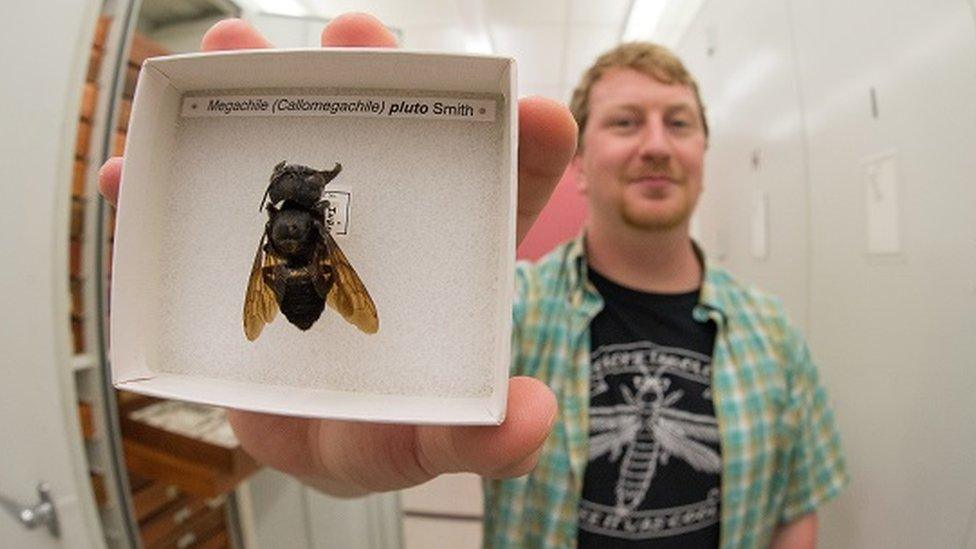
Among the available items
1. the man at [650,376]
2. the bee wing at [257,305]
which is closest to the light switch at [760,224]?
the man at [650,376]

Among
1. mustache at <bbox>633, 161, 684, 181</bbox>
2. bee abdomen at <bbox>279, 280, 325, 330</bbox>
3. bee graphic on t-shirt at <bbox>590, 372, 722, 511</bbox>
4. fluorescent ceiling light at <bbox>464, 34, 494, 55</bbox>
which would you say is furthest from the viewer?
mustache at <bbox>633, 161, 684, 181</bbox>

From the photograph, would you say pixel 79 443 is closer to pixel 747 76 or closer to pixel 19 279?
pixel 19 279

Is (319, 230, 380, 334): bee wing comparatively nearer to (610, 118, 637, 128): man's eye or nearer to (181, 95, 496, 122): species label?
(181, 95, 496, 122): species label

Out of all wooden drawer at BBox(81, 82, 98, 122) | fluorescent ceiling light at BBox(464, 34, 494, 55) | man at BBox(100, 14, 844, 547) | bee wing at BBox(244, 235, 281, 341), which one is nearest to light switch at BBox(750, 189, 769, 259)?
man at BBox(100, 14, 844, 547)

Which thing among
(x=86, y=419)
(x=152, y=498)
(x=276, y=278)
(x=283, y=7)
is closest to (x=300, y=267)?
(x=276, y=278)

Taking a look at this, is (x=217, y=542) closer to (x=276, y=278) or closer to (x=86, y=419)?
(x=86, y=419)

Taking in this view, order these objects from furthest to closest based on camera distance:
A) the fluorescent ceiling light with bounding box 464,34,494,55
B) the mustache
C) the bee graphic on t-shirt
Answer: the mustache
the bee graphic on t-shirt
the fluorescent ceiling light with bounding box 464,34,494,55

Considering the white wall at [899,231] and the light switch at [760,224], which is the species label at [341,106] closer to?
the white wall at [899,231]

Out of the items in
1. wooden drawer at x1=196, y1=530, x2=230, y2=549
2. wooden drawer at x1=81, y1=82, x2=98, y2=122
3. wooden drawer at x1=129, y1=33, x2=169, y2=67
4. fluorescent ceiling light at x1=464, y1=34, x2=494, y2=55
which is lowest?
wooden drawer at x1=196, y1=530, x2=230, y2=549
